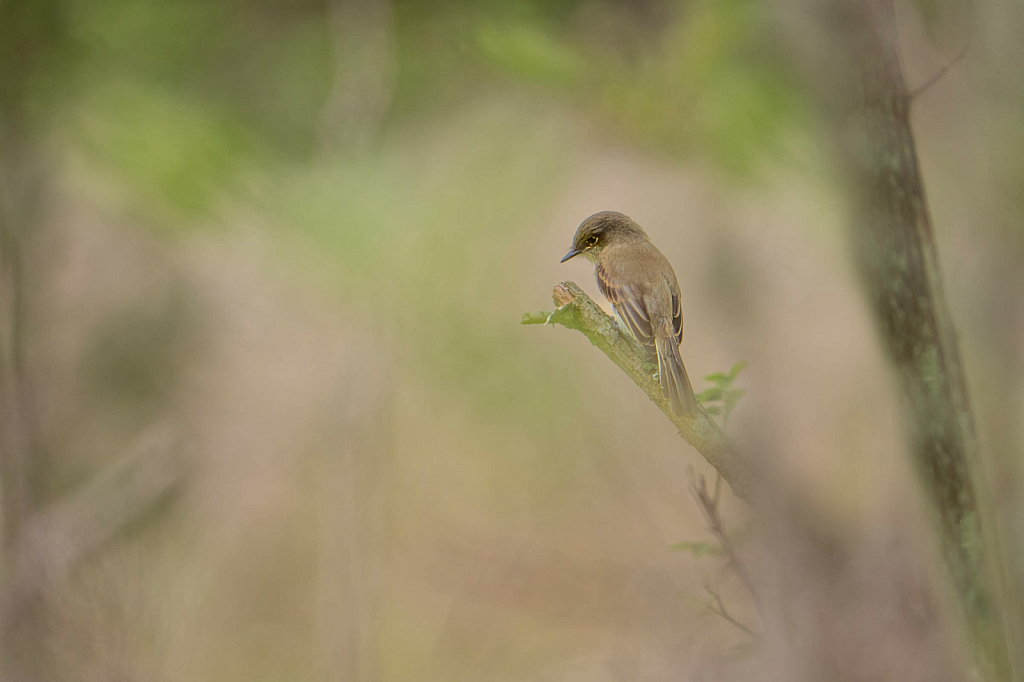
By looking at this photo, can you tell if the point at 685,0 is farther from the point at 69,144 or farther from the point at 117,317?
the point at 117,317

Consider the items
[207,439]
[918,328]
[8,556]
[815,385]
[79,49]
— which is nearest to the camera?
[918,328]

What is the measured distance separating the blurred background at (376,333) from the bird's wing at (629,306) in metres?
0.67

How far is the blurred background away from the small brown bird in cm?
65

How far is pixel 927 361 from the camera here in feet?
1.17

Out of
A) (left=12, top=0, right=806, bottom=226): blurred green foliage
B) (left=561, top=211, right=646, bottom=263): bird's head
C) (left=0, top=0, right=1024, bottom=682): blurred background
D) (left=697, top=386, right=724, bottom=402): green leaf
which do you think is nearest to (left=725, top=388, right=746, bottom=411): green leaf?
(left=697, top=386, right=724, bottom=402): green leaf

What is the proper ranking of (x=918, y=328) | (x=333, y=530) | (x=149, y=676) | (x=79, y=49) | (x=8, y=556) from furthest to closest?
(x=333, y=530)
(x=79, y=49)
(x=8, y=556)
(x=149, y=676)
(x=918, y=328)

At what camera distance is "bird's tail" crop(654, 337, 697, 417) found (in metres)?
0.36

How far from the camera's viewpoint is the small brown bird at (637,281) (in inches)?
20.7

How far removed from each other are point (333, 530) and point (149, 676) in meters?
0.78

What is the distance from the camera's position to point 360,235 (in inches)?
79.2

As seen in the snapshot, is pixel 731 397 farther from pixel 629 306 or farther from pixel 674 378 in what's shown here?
pixel 629 306

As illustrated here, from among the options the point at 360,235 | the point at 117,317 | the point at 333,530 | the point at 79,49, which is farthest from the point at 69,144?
the point at 333,530

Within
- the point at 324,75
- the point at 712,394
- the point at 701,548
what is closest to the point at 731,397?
the point at 712,394

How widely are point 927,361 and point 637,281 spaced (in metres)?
0.26
